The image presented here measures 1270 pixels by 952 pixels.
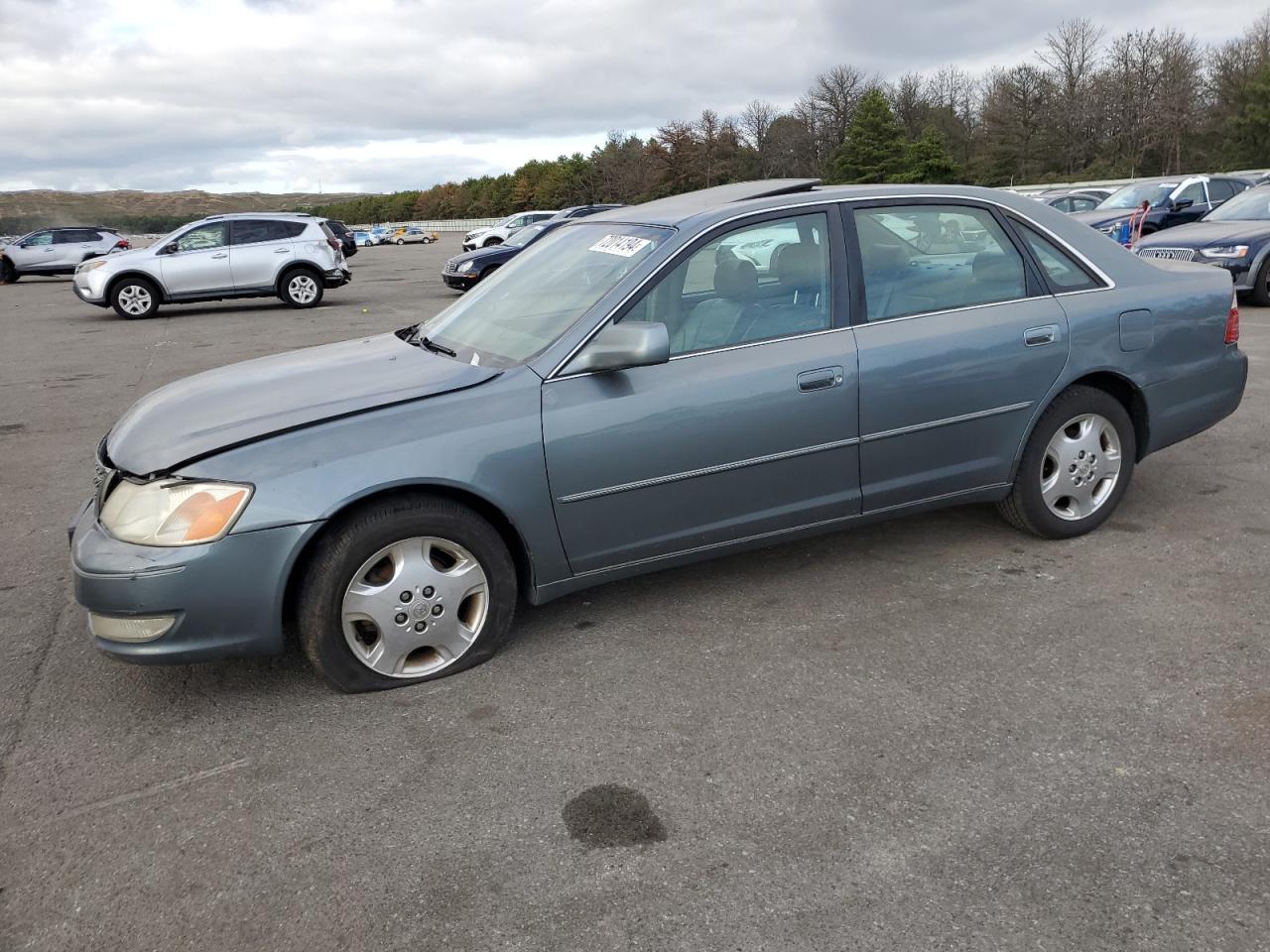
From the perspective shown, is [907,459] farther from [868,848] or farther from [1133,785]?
[868,848]

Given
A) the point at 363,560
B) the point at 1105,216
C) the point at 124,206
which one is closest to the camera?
the point at 363,560

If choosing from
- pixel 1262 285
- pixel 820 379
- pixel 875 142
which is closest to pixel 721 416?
pixel 820 379

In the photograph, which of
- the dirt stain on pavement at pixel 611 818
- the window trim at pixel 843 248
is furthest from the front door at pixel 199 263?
the dirt stain on pavement at pixel 611 818

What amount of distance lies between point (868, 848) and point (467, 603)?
1606 millimetres

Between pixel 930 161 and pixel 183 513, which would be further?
pixel 930 161

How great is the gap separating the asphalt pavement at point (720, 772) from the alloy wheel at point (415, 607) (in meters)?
0.13

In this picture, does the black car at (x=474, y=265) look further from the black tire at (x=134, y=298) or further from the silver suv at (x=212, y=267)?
the black tire at (x=134, y=298)

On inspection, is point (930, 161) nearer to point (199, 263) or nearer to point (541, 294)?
point (199, 263)

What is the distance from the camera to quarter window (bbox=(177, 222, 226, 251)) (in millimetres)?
17562

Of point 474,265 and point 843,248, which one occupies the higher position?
point 474,265

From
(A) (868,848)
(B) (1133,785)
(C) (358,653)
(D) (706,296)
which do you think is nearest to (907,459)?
(D) (706,296)

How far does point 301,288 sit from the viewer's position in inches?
722

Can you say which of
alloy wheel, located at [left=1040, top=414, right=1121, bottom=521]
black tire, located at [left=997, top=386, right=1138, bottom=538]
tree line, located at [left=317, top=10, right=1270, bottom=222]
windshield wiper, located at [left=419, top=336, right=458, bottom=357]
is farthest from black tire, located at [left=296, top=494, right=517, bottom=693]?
tree line, located at [left=317, top=10, right=1270, bottom=222]

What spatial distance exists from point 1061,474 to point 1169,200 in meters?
17.6
